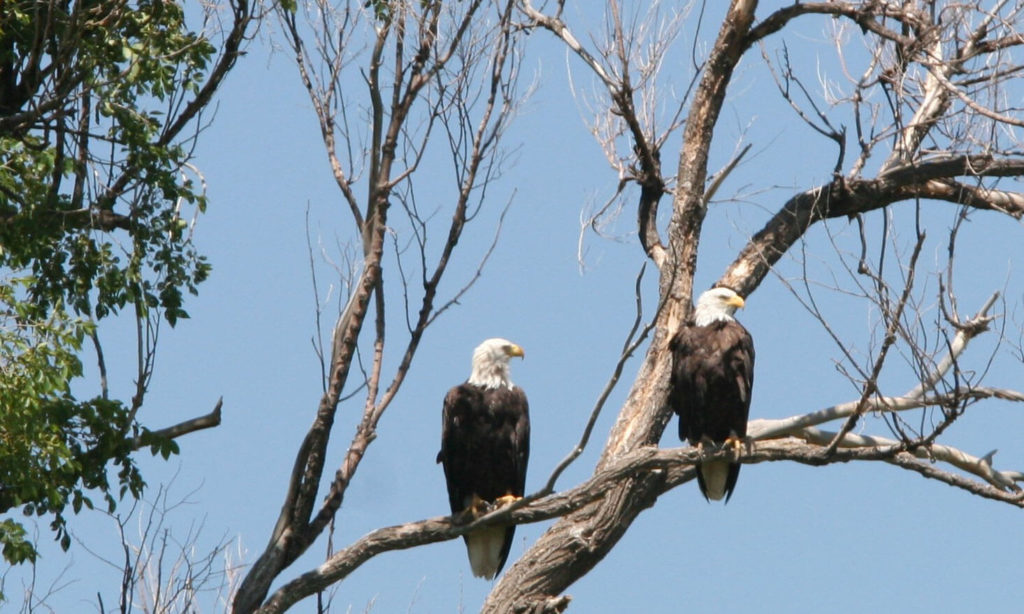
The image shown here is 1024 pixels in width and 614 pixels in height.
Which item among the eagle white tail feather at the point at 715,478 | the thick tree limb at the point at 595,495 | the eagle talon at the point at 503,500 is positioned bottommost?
the thick tree limb at the point at 595,495

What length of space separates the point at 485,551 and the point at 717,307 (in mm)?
1790

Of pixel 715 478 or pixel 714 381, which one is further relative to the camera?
pixel 715 478

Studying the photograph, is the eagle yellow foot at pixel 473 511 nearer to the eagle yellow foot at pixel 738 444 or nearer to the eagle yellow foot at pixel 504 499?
the eagle yellow foot at pixel 504 499

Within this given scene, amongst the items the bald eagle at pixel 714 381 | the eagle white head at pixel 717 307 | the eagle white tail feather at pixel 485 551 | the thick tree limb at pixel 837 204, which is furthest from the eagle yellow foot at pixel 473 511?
the thick tree limb at pixel 837 204

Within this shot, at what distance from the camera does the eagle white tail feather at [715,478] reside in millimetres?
7285

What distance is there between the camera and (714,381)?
23.2 feet

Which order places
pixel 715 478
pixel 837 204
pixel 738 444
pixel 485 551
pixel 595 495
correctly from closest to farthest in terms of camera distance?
1. pixel 595 495
2. pixel 738 444
3. pixel 715 478
4. pixel 485 551
5. pixel 837 204

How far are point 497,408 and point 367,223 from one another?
119cm

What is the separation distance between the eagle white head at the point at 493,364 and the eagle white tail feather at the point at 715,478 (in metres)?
1.08

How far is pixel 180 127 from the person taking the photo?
7.52 meters

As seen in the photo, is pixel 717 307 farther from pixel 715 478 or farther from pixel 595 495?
pixel 595 495

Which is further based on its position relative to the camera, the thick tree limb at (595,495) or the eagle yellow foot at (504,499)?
the eagle yellow foot at (504,499)

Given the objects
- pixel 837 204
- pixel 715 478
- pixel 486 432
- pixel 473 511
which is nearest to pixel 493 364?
pixel 486 432

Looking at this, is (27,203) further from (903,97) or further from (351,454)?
→ (903,97)
